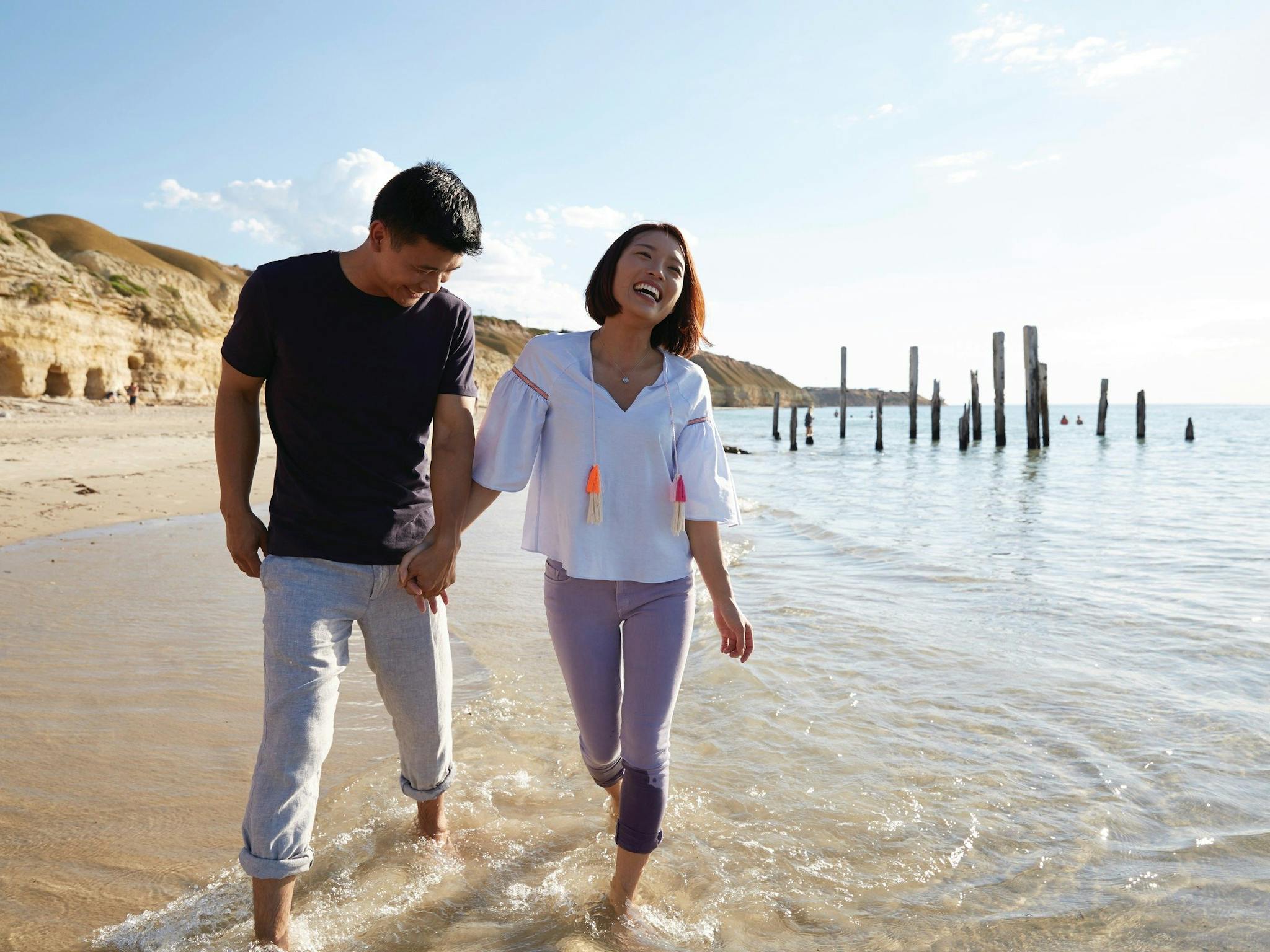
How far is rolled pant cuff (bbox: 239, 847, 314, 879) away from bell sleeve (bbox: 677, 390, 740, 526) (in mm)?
1309

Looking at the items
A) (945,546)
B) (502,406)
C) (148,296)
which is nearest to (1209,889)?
(502,406)

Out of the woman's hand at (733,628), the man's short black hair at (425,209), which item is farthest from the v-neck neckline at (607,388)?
the woman's hand at (733,628)

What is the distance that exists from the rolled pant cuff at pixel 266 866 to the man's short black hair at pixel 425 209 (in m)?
1.50

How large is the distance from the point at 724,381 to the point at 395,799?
12952 cm

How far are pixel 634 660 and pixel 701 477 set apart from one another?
542 mm

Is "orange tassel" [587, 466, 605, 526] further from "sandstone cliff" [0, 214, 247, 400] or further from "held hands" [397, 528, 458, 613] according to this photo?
"sandstone cliff" [0, 214, 247, 400]

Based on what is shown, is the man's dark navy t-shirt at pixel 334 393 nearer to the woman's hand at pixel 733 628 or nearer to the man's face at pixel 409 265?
the man's face at pixel 409 265

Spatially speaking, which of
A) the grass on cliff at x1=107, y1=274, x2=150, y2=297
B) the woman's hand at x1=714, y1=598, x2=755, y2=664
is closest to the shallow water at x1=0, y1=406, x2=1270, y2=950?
the woman's hand at x1=714, y1=598, x2=755, y2=664

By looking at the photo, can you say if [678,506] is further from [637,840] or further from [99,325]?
[99,325]

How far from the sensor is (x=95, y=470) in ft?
40.4

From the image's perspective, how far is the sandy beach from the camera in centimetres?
876

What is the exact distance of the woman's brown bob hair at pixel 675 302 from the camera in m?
2.43

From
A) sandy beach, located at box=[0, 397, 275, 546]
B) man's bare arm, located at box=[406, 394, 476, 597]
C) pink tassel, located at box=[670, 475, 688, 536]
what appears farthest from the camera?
sandy beach, located at box=[0, 397, 275, 546]

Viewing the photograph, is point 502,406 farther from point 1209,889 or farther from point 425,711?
point 1209,889
